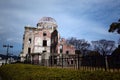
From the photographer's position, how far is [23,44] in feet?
180

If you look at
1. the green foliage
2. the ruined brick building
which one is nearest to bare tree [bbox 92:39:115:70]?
the ruined brick building

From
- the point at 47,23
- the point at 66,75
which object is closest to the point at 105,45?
the point at 47,23

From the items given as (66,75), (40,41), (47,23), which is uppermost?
(47,23)

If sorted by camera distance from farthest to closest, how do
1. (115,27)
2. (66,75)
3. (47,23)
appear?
(47,23), (115,27), (66,75)

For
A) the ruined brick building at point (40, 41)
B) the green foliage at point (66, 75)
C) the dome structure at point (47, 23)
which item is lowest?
the green foliage at point (66, 75)

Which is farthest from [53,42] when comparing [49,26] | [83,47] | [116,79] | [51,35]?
[116,79]

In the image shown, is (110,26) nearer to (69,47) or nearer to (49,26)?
(69,47)

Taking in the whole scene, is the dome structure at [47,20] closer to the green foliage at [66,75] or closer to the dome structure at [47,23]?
the dome structure at [47,23]

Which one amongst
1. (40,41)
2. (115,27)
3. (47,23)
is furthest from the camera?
(47,23)

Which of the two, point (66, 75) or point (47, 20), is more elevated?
point (47, 20)

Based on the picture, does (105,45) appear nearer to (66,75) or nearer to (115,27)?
(115,27)

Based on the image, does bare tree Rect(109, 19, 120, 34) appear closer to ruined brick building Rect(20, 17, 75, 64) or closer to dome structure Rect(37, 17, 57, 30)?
ruined brick building Rect(20, 17, 75, 64)

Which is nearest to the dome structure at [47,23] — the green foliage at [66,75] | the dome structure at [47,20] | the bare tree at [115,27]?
the dome structure at [47,20]

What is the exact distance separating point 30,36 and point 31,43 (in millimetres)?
2747
